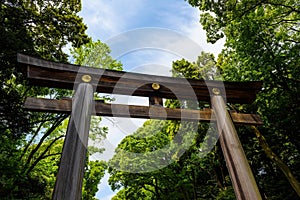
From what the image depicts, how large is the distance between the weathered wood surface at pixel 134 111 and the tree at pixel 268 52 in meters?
5.98

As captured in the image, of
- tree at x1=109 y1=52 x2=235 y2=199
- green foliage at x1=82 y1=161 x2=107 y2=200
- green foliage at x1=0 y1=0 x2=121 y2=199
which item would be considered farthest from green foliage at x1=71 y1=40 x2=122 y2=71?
green foliage at x1=82 y1=161 x2=107 y2=200

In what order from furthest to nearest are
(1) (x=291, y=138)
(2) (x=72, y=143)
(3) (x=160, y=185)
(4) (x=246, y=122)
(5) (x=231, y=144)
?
(3) (x=160, y=185) < (1) (x=291, y=138) < (4) (x=246, y=122) < (5) (x=231, y=144) < (2) (x=72, y=143)

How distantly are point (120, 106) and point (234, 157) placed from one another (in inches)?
88.3

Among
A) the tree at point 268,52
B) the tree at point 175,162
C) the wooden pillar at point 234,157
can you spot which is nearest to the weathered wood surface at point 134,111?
the wooden pillar at point 234,157

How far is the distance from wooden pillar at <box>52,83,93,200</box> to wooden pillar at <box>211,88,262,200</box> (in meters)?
2.43

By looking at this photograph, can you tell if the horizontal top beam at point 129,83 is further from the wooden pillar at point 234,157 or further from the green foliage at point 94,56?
the green foliage at point 94,56

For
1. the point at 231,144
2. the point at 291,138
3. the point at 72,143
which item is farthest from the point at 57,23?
the point at 291,138

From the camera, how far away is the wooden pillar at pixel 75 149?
2.84 metres

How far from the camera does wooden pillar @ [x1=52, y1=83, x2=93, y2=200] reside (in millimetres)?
2843

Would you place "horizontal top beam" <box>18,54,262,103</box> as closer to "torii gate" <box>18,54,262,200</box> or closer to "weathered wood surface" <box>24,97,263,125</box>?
"torii gate" <box>18,54,262,200</box>

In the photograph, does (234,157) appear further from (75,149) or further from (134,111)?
(75,149)

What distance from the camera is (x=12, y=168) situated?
330 inches

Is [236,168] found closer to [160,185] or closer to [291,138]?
[291,138]

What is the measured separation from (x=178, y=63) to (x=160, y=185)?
26.6 ft
